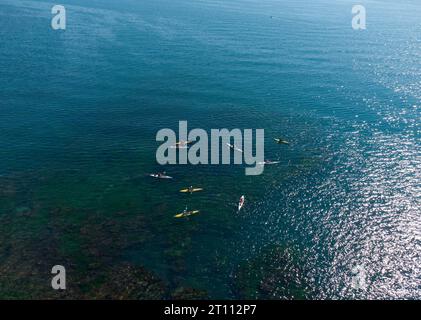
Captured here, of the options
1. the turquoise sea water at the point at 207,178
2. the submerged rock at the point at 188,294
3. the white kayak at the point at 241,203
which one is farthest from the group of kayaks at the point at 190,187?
the submerged rock at the point at 188,294

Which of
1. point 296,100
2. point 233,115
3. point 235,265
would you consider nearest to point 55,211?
point 235,265

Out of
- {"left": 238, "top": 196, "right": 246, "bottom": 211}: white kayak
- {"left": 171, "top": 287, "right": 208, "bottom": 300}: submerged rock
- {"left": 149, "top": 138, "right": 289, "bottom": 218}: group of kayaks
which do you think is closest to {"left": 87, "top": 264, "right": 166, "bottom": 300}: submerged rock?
{"left": 171, "top": 287, "right": 208, "bottom": 300}: submerged rock

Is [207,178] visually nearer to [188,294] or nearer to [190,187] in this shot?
[190,187]

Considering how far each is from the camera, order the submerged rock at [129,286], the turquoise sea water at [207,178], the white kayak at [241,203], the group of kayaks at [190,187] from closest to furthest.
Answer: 1. the submerged rock at [129,286]
2. the turquoise sea water at [207,178]
3. the group of kayaks at [190,187]
4. the white kayak at [241,203]

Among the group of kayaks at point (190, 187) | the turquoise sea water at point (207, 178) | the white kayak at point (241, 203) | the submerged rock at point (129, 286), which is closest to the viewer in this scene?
the submerged rock at point (129, 286)

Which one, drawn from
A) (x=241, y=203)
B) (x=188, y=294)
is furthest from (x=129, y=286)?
(x=241, y=203)

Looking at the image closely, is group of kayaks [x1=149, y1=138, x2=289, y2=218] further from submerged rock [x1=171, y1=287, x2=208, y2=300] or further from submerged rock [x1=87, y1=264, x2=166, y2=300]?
submerged rock [x1=171, y1=287, x2=208, y2=300]

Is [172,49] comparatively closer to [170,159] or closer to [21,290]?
[170,159]

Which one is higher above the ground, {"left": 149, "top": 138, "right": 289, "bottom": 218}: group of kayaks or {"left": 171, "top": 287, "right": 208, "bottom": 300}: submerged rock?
{"left": 149, "top": 138, "right": 289, "bottom": 218}: group of kayaks

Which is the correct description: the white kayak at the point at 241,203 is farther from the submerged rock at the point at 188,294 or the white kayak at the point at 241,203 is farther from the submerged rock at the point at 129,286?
the submerged rock at the point at 129,286

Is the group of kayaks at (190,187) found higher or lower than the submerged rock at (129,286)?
higher
